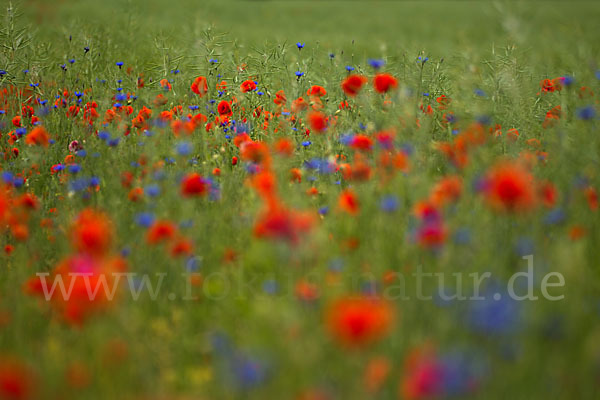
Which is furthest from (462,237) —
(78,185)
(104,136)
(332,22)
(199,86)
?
(332,22)

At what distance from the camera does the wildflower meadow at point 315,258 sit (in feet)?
4.34

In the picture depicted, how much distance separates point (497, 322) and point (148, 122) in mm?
2385

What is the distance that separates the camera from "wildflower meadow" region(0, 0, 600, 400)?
132cm

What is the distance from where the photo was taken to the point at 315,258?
167 cm

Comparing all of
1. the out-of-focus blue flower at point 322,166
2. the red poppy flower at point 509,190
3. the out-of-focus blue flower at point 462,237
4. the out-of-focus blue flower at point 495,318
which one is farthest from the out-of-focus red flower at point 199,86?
the out-of-focus blue flower at point 495,318

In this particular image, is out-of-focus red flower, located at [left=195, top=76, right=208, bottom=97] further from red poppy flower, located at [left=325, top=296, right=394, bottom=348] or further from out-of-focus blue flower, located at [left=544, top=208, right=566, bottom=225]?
red poppy flower, located at [left=325, top=296, right=394, bottom=348]

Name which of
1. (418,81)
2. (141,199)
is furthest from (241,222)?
(418,81)

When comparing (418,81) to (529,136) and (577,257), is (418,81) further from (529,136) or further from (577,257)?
(577,257)

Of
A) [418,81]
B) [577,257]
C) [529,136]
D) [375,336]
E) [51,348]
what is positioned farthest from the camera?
[418,81]

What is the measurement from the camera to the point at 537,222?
74.0 inches

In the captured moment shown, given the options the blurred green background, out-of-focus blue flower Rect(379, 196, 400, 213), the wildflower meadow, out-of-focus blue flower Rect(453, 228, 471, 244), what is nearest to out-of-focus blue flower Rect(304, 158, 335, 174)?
the wildflower meadow

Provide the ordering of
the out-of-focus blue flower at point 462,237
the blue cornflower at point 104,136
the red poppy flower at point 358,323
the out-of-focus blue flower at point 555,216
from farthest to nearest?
the blue cornflower at point 104,136 < the out-of-focus blue flower at point 555,216 < the out-of-focus blue flower at point 462,237 < the red poppy flower at point 358,323

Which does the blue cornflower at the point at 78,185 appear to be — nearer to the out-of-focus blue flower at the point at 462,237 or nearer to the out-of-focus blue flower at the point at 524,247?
the out-of-focus blue flower at the point at 462,237

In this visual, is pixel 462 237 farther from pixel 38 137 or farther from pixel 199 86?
pixel 199 86
